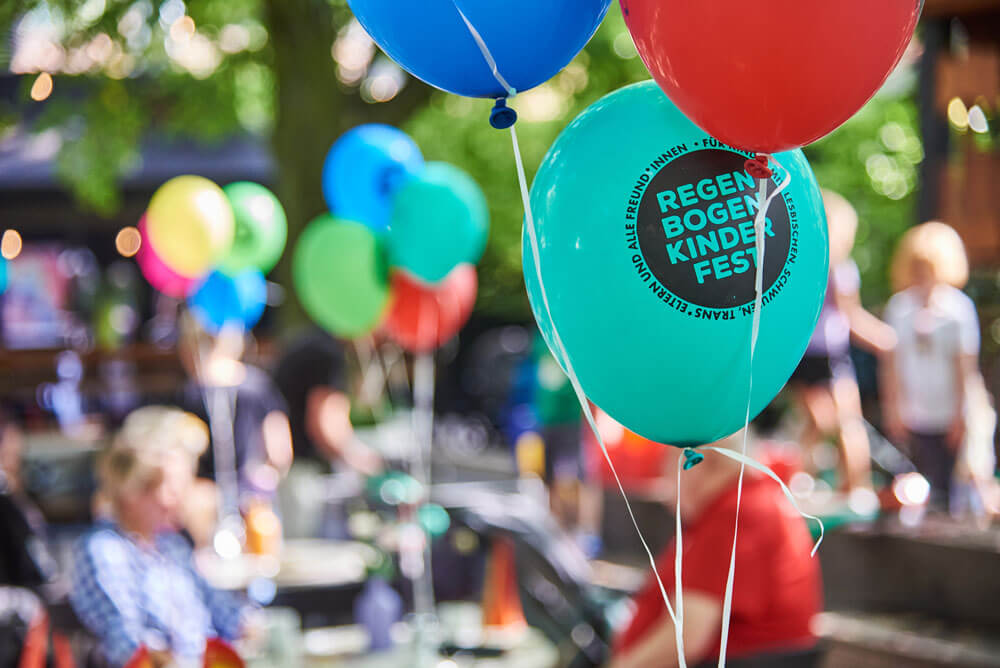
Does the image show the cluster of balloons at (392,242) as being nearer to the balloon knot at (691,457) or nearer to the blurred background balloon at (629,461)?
the blurred background balloon at (629,461)

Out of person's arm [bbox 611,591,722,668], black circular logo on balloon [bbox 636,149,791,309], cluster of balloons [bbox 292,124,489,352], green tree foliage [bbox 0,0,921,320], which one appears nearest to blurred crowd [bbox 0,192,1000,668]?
person's arm [bbox 611,591,722,668]

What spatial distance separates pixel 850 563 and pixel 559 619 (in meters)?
1.95

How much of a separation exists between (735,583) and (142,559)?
1506 millimetres

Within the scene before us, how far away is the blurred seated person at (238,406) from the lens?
4.92 metres

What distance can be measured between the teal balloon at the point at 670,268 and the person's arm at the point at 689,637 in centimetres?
79

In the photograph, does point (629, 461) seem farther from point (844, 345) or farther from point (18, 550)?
point (18, 550)

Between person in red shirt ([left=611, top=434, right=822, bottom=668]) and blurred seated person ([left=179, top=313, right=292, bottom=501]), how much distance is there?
112 inches

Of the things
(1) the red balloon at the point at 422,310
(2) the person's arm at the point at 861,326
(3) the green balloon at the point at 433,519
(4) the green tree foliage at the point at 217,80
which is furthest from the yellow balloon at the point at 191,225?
(2) the person's arm at the point at 861,326

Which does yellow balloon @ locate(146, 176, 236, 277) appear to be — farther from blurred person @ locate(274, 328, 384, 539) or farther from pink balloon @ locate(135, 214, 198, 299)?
blurred person @ locate(274, 328, 384, 539)

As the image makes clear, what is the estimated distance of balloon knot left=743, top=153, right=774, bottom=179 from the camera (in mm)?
1507

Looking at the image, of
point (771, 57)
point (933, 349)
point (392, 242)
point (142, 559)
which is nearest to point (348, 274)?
point (392, 242)

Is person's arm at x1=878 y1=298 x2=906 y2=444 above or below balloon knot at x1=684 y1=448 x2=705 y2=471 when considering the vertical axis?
below

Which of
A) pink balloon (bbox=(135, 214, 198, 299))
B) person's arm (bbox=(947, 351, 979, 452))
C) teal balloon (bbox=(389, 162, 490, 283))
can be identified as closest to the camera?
teal balloon (bbox=(389, 162, 490, 283))

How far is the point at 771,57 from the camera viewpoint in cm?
136
